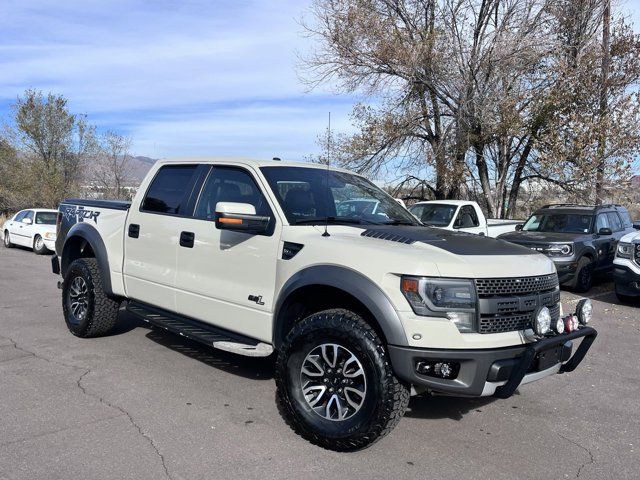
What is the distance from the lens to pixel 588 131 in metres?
17.1

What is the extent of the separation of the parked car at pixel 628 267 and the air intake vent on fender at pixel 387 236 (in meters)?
6.93

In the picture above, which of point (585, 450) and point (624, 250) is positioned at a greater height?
point (624, 250)

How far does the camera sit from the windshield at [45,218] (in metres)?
18.1

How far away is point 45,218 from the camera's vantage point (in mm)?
18250

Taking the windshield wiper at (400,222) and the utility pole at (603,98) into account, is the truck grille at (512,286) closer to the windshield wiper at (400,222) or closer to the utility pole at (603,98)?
the windshield wiper at (400,222)

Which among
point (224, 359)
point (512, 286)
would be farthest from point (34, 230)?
point (512, 286)

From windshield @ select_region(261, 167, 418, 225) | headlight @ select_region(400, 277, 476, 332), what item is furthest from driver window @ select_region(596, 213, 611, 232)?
headlight @ select_region(400, 277, 476, 332)

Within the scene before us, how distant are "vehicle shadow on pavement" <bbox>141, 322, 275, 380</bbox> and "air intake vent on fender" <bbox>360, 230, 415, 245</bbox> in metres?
1.86

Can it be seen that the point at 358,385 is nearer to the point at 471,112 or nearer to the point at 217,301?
the point at 217,301

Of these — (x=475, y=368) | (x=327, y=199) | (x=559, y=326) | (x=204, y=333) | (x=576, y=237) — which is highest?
(x=327, y=199)

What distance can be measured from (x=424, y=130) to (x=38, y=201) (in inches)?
889

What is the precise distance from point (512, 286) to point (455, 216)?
30.1 feet

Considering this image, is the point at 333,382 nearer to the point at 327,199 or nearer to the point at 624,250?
the point at 327,199

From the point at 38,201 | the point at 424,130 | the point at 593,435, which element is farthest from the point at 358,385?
the point at 38,201
